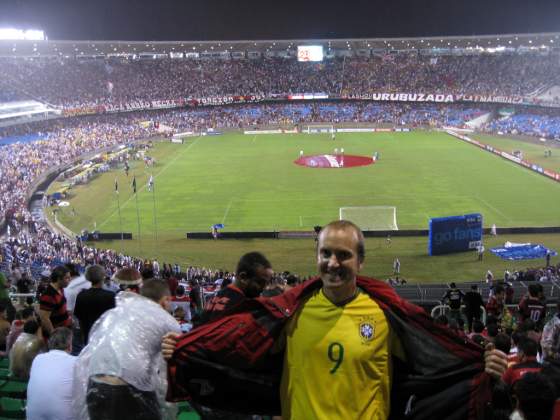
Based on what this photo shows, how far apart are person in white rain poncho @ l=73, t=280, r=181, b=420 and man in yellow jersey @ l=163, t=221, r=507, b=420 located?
16cm

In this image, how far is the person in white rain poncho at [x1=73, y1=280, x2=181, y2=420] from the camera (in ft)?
13.1

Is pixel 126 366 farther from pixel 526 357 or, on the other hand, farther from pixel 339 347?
pixel 526 357

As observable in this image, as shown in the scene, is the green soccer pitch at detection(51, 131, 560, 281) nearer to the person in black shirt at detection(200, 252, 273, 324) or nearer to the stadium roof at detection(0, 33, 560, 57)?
the person in black shirt at detection(200, 252, 273, 324)

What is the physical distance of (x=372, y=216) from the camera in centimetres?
3497

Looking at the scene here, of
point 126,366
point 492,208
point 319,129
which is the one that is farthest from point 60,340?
point 319,129

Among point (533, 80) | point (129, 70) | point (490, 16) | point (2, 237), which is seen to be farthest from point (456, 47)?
point (2, 237)

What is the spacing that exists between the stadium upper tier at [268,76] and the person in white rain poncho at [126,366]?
77.8 meters

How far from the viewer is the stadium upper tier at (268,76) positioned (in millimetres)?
81250

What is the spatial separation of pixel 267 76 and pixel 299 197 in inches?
2383

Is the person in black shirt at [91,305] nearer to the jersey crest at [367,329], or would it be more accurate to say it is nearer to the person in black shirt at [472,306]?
the jersey crest at [367,329]

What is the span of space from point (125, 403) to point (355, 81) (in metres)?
95.2

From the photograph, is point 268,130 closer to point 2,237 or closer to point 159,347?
point 2,237

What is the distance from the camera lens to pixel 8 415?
646cm

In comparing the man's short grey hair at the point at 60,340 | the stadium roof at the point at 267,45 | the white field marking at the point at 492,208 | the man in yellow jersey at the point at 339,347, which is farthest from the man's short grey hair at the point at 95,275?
the stadium roof at the point at 267,45
